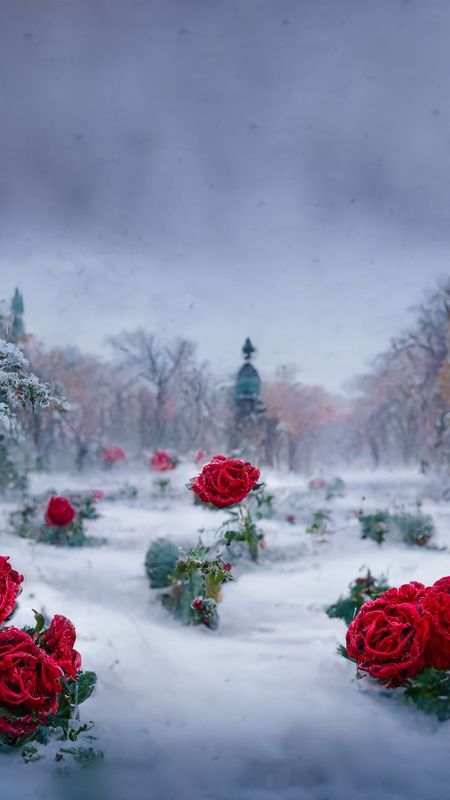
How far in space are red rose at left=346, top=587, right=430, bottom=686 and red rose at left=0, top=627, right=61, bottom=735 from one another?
68 cm

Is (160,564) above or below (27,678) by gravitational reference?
below

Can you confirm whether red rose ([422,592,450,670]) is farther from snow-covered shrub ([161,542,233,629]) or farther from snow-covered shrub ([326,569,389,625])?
snow-covered shrub ([326,569,389,625])

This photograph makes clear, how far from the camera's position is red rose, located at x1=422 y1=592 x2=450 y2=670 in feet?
4.42

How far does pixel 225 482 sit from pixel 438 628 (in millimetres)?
649

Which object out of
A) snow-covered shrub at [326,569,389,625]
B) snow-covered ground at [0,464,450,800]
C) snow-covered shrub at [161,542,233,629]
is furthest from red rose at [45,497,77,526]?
snow-covered shrub at [326,569,389,625]

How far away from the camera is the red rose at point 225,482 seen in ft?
5.57

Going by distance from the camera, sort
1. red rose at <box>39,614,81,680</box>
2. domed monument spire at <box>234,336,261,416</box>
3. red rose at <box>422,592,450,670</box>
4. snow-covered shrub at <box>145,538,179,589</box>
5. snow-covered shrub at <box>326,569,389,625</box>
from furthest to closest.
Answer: domed monument spire at <box>234,336,261,416</box>
snow-covered shrub at <box>145,538,179,589</box>
snow-covered shrub at <box>326,569,389,625</box>
red rose at <box>422,592,450,670</box>
red rose at <box>39,614,81,680</box>

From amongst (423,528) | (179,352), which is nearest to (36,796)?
(423,528)

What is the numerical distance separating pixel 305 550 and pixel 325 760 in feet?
9.51

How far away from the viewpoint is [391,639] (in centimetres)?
137

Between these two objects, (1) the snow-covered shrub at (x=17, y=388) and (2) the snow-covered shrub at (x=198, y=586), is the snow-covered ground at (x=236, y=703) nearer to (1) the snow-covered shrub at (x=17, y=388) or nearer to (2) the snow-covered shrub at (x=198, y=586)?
(2) the snow-covered shrub at (x=198, y=586)

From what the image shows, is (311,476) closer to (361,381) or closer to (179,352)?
(361,381)

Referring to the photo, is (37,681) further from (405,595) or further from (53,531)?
(53,531)

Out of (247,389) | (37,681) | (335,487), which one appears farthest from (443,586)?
(247,389)
